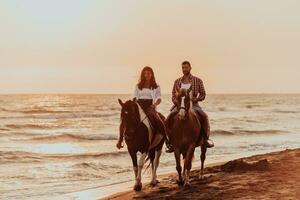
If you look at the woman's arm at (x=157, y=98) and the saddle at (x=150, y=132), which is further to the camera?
the woman's arm at (x=157, y=98)

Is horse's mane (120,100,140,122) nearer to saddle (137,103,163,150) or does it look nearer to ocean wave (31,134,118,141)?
saddle (137,103,163,150)

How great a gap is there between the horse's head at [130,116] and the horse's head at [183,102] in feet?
3.04

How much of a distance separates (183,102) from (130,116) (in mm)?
1177

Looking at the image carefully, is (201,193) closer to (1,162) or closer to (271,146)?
(1,162)

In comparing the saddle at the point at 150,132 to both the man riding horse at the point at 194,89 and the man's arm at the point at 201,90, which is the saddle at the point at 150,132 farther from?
the man's arm at the point at 201,90

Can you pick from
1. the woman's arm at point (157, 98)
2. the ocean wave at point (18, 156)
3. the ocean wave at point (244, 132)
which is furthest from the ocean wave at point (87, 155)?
the ocean wave at point (244, 132)

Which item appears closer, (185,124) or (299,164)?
(185,124)

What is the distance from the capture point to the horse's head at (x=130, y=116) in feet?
37.6

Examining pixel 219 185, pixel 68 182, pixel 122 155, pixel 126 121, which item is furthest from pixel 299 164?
pixel 122 155

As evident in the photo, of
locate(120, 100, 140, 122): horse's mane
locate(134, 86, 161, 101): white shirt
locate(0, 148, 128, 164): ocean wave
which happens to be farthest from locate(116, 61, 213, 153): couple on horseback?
locate(0, 148, 128, 164): ocean wave

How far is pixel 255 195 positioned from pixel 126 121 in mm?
3192

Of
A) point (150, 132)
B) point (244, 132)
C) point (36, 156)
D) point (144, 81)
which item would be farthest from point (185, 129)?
point (244, 132)

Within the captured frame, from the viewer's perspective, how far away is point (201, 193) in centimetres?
1089

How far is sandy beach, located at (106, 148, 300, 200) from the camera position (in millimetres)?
10266
